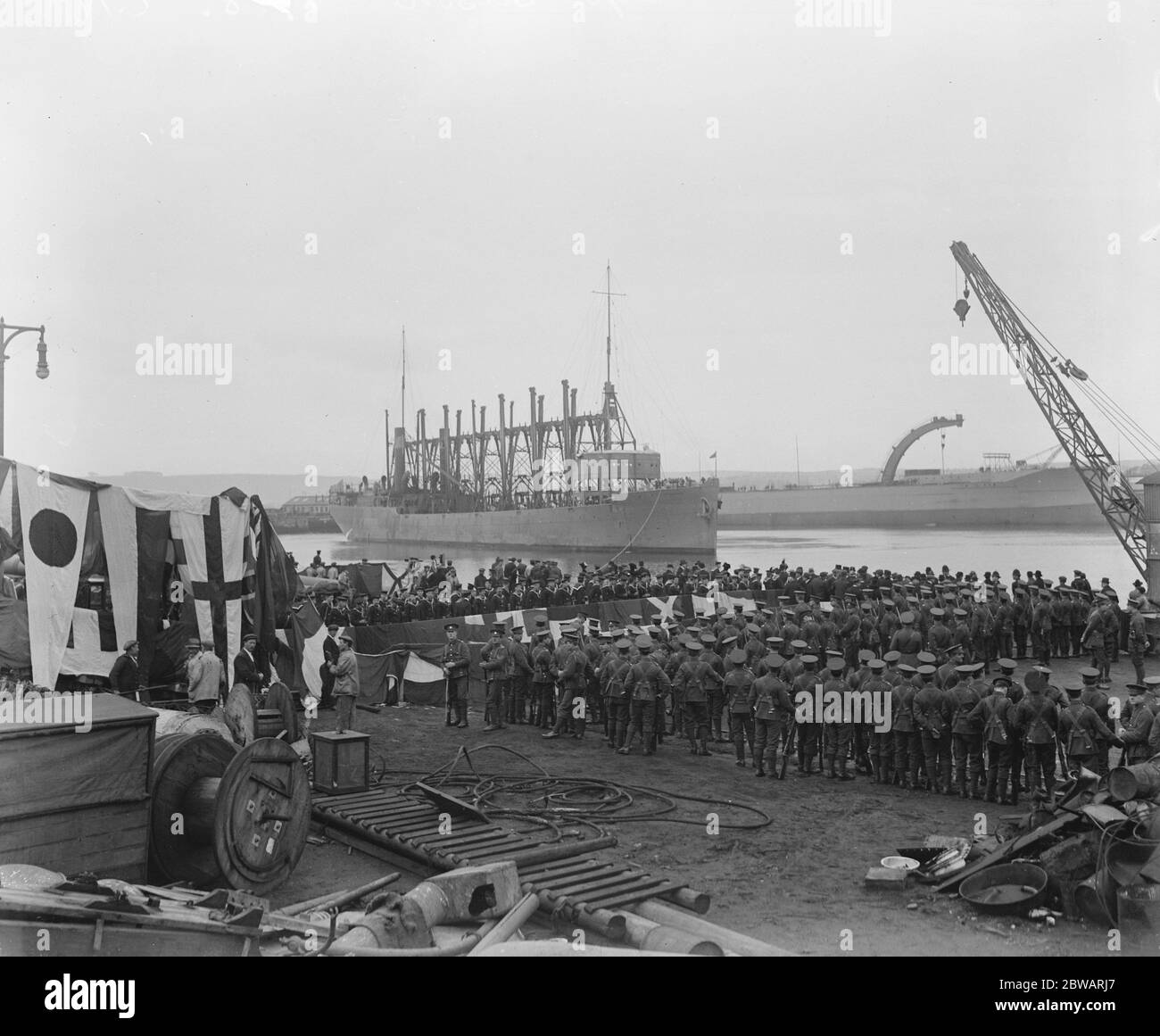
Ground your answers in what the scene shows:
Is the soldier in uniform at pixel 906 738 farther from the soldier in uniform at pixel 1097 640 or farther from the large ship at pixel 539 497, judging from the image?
the large ship at pixel 539 497

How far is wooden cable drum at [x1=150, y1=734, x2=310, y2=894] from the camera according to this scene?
6.63m

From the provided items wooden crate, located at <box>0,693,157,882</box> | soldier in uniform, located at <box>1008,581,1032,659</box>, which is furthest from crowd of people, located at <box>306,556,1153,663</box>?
wooden crate, located at <box>0,693,157,882</box>

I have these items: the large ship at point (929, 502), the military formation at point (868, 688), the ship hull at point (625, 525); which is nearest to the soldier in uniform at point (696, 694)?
the military formation at point (868, 688)

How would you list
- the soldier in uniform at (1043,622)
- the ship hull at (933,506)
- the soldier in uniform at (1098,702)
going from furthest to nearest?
1. the ship hull at (933,506)
2. the soldier in uniform at (1043,622)
3. the soldier in uniform at (1098,702)

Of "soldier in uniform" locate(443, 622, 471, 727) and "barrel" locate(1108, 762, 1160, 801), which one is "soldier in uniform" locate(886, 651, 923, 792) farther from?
Answer: "soldier in uniform" locate(443, 622, 471, 727)

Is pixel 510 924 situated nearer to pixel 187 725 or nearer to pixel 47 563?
pixel 187 725

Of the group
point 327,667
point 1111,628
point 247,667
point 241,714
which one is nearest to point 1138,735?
point 241,714

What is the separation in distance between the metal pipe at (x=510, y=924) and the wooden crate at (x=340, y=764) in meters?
3.43

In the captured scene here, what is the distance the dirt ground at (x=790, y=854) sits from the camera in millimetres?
6504

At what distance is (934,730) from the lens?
10.2 m

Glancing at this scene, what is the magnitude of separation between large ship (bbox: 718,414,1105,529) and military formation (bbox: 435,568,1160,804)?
71979 millimetres
